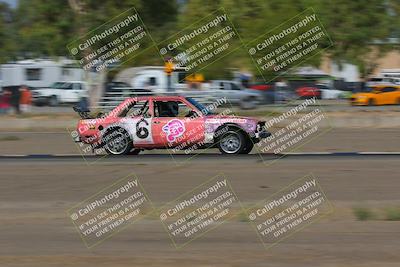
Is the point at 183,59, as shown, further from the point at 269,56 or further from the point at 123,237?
the point at 123,237

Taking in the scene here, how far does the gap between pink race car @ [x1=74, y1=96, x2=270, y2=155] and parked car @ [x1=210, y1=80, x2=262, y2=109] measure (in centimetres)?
1857

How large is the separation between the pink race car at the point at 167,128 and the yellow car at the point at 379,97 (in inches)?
949

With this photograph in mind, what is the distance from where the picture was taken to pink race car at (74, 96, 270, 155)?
17562mm

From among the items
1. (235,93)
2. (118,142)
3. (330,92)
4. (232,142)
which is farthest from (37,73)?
(232,142)

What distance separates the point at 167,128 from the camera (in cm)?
1775

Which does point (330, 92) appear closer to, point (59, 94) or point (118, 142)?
point (59, 94)

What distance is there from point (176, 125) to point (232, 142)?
132 cm

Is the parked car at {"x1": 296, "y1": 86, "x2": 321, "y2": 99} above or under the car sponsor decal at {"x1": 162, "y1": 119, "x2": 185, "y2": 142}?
under

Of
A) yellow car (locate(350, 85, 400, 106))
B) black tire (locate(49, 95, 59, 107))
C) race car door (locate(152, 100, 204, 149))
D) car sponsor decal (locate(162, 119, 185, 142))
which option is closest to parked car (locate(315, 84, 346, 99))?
yellow car (locate(350, 85, 400, 106))

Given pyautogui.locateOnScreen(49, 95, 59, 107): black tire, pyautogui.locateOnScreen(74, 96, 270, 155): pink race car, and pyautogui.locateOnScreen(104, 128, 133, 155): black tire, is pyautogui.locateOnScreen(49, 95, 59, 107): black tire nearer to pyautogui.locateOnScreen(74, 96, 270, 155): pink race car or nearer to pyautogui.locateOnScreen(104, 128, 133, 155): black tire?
pyautogui.locateOnScreen(74, 96, 270, 155): pink race car

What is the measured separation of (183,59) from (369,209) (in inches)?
1085

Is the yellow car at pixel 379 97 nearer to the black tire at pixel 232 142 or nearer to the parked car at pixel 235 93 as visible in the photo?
the parked car at pixel 235 93

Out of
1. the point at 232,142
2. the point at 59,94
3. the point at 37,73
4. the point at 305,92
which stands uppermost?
the point at 232,142

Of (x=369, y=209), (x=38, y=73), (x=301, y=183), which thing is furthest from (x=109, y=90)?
(x=369, y=209)
